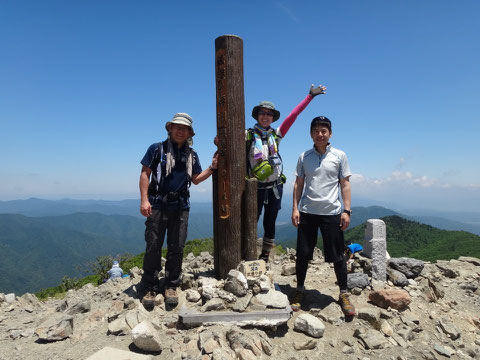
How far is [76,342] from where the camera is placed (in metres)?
4.45

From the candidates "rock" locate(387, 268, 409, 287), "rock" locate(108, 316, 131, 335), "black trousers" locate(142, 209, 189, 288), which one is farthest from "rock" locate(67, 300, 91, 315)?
"rock" locate(387, 268, 409, 287)

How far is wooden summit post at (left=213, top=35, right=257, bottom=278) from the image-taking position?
570 centimetres

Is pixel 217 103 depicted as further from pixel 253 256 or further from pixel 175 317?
pixel 175 317

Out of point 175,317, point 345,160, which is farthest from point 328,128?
point 175,317

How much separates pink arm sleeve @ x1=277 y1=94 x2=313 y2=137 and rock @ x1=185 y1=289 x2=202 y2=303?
149 inches

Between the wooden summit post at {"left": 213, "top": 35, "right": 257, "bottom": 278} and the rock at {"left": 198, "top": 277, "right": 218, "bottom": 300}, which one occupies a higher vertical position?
the wooden summit post at {"left": 213, "top": 35, "right": 257, "bottom": 278}

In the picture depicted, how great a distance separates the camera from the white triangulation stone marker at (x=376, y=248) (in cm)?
659

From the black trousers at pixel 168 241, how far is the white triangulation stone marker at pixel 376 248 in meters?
4.64

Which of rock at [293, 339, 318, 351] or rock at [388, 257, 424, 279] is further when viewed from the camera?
rock at [388, 257, 424, 279]

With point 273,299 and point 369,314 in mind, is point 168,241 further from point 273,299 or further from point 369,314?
point 369,314

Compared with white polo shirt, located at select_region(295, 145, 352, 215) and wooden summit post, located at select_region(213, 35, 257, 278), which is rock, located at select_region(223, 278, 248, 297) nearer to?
wooden summit post, located at select_region(213, 35, 257, 278)

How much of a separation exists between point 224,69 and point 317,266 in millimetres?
5885

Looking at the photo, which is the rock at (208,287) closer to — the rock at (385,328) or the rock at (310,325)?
the rock at (310,325)

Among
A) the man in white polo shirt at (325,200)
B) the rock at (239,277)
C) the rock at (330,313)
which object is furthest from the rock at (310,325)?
the rock at (239,277)
